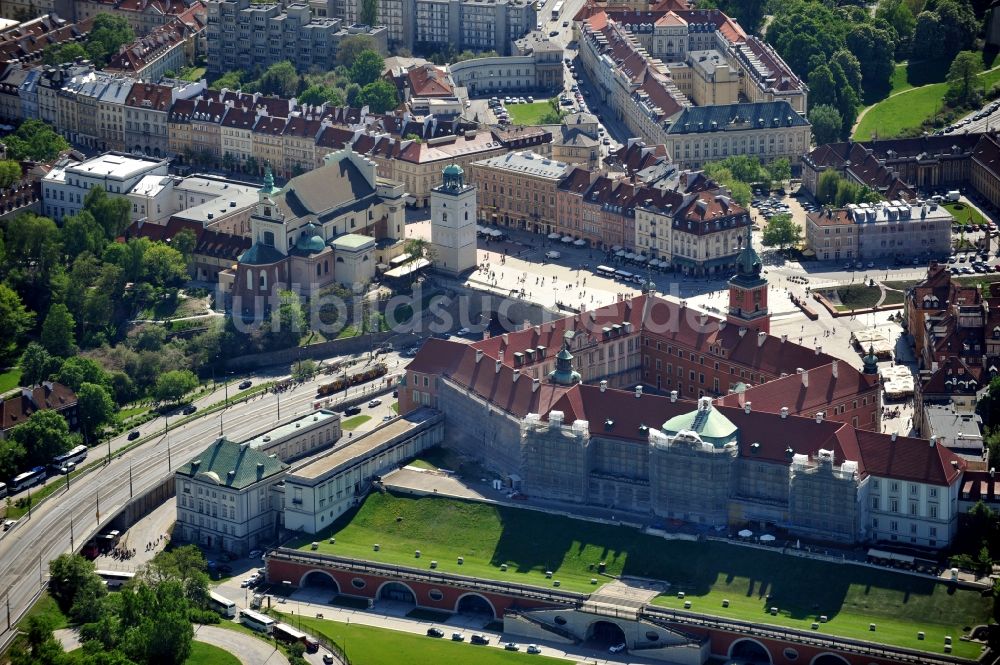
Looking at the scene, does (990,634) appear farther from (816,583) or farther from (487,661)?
(487,661)

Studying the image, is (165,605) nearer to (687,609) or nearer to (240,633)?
(240,633)

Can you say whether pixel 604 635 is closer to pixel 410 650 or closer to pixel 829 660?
pixel 410 650

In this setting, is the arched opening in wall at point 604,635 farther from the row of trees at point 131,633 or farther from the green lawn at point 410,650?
the row of trees at point 131,633

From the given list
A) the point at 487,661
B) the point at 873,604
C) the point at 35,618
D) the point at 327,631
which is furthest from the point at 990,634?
the point at 35,618

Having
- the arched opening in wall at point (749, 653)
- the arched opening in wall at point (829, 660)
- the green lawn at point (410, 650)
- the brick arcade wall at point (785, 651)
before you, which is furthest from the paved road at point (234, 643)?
the arched opening in wall at point (829, 660)

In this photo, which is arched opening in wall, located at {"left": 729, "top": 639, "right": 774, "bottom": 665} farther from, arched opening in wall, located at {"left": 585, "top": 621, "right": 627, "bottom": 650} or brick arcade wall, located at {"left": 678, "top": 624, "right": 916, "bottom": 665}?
arched opening in wall, located at {"left": 585, "top": 621, "right": 627, "bottom": 650}

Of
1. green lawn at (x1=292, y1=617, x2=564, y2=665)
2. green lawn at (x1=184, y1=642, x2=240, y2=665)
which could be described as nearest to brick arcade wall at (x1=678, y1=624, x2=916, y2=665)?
green lawn at (x1=292, y1=617, x2=564, y2=665)
